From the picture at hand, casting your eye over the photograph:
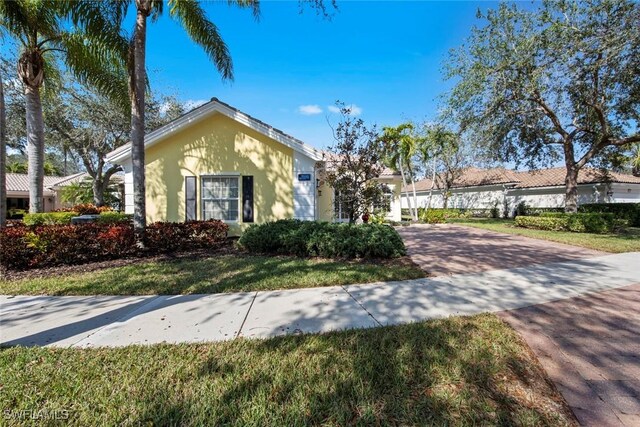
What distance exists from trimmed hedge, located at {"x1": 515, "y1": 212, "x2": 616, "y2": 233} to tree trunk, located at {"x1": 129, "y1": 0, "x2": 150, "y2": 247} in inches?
757

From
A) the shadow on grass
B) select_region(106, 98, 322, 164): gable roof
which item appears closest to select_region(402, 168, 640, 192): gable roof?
select_region(106, 98, 322, 164): gable roof

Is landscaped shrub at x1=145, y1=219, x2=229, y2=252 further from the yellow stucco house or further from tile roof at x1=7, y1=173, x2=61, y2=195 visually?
tile roof at x1=7, y1=173, x2=61, y2=195

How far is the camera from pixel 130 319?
3869mm

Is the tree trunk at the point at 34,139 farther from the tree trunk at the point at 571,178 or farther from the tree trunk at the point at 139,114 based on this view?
the tree trunk at the point at 571,178

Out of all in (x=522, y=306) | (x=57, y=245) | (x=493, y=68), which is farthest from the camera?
(x=493, y=68)

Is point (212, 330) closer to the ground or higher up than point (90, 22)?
closer to the ground

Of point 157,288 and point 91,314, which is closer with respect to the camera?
point 91,314

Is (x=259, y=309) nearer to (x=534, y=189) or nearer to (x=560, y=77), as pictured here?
(x=560, y=77)

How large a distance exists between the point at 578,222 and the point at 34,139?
926 inches

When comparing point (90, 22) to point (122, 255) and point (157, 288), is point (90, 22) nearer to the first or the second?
point (122, 255)

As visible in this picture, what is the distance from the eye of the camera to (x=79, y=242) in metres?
6.91

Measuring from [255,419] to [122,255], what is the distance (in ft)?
23.8

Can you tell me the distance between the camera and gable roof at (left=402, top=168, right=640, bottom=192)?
77.8ft

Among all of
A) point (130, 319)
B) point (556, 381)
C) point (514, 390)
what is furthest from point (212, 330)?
point (556, 381)
